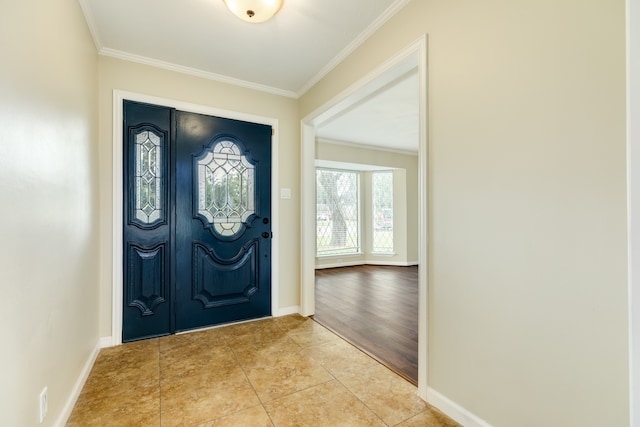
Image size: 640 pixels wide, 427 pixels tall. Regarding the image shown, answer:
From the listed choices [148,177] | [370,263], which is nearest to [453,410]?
[148,177]

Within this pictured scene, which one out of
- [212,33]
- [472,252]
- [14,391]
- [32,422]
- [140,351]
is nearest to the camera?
[14,391]

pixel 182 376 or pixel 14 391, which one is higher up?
pixel 14 391

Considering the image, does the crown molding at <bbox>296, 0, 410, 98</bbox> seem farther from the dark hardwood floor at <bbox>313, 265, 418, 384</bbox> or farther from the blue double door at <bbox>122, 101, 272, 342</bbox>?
the dark hardwood floor at <bbox>313, 265, 418, 384</bbox>

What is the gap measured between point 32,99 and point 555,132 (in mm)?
2211

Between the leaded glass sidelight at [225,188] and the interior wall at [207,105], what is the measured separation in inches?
15.2

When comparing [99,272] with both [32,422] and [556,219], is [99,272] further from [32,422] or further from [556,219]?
[556,219]

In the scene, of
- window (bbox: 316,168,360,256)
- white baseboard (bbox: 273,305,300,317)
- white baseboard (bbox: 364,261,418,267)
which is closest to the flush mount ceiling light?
white baseboard (bbox: 273,305,300,317)

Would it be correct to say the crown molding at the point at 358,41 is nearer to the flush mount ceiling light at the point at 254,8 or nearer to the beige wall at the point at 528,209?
the beige wall at the point at 528,209

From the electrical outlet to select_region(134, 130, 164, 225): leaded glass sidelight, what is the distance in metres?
1.55

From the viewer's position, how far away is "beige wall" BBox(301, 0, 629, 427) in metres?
1.07

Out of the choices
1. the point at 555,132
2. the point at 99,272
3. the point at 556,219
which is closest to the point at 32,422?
the point at 99,272

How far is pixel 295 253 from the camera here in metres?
3.36

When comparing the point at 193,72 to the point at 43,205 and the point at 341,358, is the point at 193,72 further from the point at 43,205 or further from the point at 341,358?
the point at 341,358

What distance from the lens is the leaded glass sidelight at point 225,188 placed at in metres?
2.90
